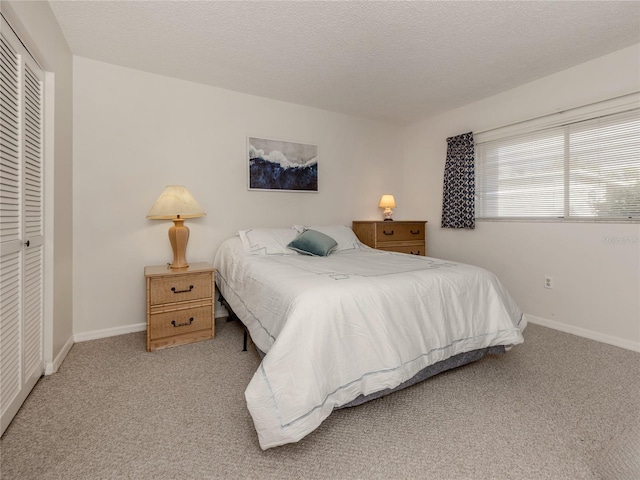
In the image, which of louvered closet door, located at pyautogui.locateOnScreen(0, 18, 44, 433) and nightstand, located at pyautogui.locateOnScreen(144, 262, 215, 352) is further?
nightstand, located at pyautogui.locateOnScreen(144, 262, 215, 352)

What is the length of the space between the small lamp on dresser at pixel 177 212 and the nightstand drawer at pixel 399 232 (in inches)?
78.3

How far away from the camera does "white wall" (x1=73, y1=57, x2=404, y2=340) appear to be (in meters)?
2.55

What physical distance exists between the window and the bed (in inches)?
53.2

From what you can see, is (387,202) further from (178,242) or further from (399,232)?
(178,242)

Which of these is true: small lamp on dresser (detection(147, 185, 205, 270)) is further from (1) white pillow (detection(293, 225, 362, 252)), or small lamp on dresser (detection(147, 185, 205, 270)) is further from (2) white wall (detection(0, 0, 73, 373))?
(1) white pillow (detection(293, 225, 362, 252))

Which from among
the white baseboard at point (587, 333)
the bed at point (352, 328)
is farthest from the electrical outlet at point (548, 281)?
the bed at point (352, 328)

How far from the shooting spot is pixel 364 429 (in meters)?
1.47

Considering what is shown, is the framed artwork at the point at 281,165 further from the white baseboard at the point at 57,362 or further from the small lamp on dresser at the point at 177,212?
the white baseboard at the point at 57,362

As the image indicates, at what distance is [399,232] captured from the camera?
3697 millimetres

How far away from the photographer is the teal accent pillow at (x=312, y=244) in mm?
2729

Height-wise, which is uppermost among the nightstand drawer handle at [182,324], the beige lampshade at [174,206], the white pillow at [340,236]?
the beige lampshade at [174,206]

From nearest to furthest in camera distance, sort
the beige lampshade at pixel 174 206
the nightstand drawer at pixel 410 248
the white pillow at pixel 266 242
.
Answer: the beige lampshade at pixel 174 206 → the white pillow at pixel 266 242 → the nightstand drawer at pixel 410 248

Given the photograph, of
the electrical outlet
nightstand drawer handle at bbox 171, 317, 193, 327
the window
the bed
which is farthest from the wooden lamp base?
the electrical outlet

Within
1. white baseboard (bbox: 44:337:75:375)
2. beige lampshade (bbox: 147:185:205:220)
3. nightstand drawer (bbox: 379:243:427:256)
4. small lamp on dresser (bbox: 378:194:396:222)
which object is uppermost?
small lamp on dresser (bbox: 378:194:396:222)
